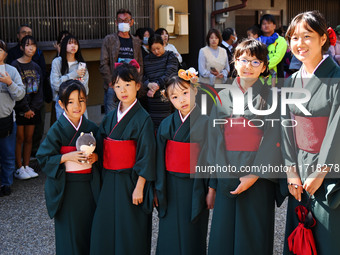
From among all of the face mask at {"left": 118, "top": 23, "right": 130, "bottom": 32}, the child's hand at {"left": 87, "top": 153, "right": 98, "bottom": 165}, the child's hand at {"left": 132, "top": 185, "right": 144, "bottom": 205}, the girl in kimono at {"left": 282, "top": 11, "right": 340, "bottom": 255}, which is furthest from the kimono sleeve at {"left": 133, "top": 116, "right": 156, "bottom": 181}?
the face mask at {"left": 118, "top": 23, "right": 130, "bottom": 32}

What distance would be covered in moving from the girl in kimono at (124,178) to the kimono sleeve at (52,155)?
316mm

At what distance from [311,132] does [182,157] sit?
2.87ft

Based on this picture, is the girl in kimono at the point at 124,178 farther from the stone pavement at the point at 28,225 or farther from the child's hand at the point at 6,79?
the child's hand at the point at 6,79

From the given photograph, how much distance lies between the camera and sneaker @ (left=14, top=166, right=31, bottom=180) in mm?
5742

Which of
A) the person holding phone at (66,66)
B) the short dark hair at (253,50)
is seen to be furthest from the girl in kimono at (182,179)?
the person holding phone at (66,66)

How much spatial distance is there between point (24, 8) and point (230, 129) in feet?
15.1

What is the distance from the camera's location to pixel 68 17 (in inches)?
286

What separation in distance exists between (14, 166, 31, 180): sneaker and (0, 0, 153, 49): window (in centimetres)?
187

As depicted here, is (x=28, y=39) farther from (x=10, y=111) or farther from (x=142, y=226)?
(x=142, y=226)

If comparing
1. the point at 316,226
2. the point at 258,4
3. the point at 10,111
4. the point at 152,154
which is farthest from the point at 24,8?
the point at 258,4

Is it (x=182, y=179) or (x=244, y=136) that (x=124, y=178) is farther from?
(x=244, y=136)

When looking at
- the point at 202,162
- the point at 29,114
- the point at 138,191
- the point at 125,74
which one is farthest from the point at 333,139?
the point at 29,114

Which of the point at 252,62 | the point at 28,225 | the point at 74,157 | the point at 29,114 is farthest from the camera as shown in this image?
the point at 29,114

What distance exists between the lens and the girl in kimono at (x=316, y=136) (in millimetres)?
2830
